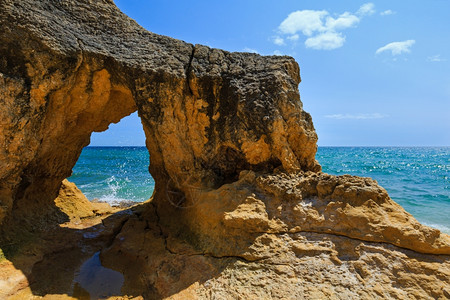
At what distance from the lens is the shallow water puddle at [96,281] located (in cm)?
336

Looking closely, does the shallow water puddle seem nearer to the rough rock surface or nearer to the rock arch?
the rough rock surface

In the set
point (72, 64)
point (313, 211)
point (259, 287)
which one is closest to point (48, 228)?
point (72, 64)

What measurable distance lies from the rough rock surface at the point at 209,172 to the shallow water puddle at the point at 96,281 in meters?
0.14

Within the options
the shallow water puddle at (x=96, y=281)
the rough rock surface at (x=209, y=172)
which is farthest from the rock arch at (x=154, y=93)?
the shallow water puddle at (x=96, y=281)

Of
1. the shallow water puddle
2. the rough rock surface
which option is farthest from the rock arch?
the shallow water puddle

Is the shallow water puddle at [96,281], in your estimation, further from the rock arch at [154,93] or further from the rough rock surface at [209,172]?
the rock arch at [154,93]

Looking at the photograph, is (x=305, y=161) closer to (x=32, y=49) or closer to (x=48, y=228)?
(x=32, y=49)

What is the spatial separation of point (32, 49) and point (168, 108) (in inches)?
76.4

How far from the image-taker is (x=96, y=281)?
12.0 ft

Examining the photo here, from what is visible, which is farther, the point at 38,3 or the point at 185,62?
the point at 185,62

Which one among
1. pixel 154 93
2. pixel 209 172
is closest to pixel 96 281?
pixel 209 172

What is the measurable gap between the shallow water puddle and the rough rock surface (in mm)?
139

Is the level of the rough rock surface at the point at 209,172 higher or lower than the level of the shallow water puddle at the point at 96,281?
higher

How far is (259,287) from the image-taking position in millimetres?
2775
